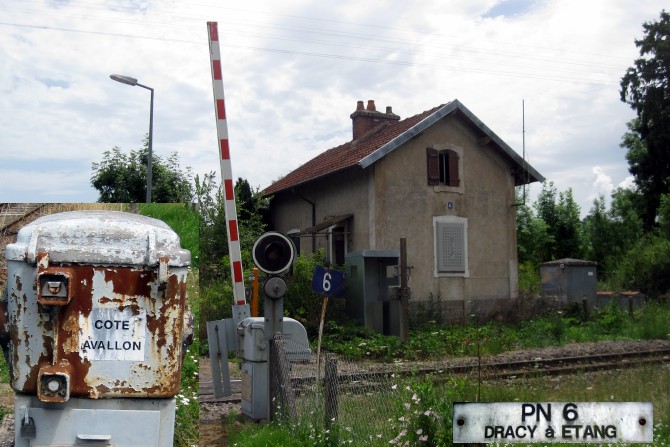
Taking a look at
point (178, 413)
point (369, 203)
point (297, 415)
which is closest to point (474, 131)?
point (369, 203)

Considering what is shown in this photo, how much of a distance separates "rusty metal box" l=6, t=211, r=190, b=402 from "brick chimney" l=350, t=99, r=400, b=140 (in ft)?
58.5

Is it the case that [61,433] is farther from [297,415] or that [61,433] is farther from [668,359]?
[668,359]

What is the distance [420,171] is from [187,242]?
13011mm

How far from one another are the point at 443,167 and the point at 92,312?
15.3m

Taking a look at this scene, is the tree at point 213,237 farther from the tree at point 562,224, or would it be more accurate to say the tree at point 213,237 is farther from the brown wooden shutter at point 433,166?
the tree at point 562,224

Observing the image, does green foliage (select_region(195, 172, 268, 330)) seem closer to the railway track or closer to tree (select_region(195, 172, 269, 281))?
tree (select_region(195, 172, 269, 281))

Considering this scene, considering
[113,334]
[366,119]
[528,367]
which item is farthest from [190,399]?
[366,119]

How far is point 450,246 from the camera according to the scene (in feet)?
59.4

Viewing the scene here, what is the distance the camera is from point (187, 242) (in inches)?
233

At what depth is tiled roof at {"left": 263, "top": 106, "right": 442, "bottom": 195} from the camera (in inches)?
742

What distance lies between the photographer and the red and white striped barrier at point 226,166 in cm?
699

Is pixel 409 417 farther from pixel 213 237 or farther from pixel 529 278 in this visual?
→ pixel 529 278

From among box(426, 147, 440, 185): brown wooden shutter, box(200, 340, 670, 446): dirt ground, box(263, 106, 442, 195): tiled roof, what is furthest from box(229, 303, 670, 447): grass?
box(263, 106, 442, 195): tiled roof

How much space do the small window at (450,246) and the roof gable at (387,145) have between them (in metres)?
1.94
